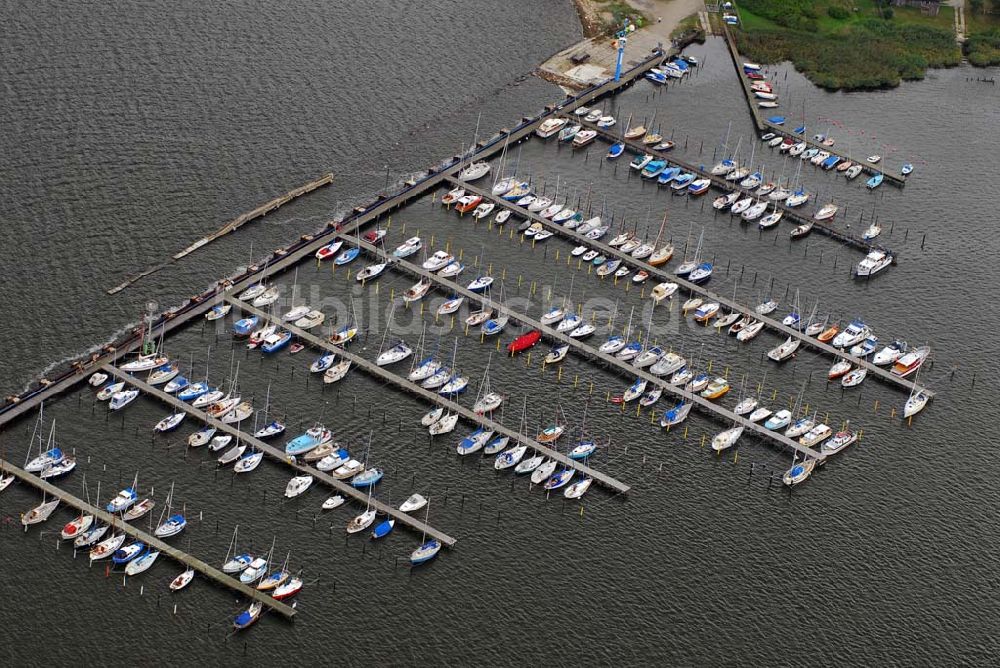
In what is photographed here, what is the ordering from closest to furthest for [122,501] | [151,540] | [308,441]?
[151,540] < [122,501] < [308,441]

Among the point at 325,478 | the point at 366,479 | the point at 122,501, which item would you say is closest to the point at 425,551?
the point at 366,479

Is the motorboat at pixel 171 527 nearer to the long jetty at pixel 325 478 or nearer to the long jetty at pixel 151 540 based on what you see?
the long jetty at pixel 151 540

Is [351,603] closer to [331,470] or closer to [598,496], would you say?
[331,470]

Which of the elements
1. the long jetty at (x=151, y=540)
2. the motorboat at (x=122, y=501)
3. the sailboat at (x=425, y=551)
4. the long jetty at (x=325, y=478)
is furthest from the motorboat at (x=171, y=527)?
the sailboat at (x=425, y=551)

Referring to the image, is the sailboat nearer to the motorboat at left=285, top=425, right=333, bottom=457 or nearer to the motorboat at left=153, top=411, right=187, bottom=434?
the motorboat at left=285, top=425, right=333, bottom=457

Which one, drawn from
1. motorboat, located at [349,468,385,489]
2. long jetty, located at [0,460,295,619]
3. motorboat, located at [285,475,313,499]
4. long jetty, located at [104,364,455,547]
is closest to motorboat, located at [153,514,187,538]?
long jetty, located at [0,460,295,619]

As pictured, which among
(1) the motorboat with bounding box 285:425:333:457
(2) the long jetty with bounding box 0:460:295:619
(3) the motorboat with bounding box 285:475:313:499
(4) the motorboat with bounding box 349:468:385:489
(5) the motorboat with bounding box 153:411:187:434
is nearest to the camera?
(2) the long jetty with bounding box 0:460:295:619

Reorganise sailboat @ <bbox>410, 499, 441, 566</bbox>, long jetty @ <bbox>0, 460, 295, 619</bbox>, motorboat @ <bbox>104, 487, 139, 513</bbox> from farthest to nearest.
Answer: motorboat @ <bbox>104, 487, 139, 513</bbox>
sailboat @ <bbox>410, 499, 441, 566</bbox>
long jetty @ <bbox>0, 460, 295, 619</bbox>

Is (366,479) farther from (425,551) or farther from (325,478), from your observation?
(425,551)

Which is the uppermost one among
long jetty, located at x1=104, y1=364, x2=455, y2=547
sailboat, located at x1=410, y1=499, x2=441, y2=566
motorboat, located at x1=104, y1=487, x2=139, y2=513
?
motorboat, located at x1=104, y1=487, x2=139, y2=513

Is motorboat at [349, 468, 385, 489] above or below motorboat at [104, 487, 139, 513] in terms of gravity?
below
